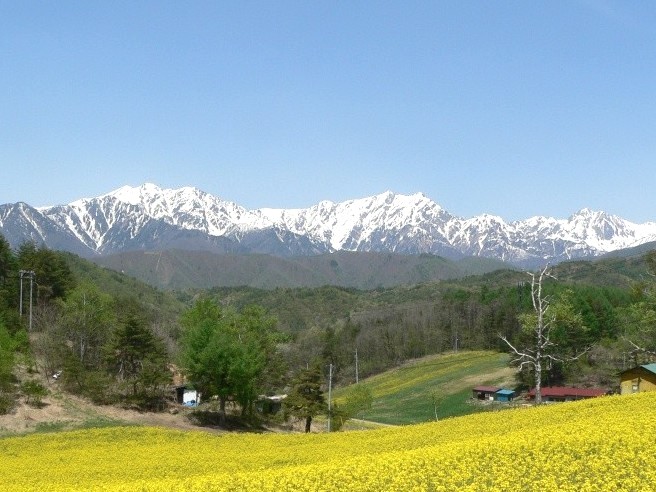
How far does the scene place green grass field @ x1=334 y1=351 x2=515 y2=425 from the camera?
10950 centimetres

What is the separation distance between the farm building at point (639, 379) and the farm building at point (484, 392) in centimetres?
5857

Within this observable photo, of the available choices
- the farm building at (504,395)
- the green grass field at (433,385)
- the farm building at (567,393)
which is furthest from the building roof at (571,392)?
the green grass field at (433,385)

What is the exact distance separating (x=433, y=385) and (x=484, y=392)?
18.3m

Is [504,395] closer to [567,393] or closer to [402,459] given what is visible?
[567,393]

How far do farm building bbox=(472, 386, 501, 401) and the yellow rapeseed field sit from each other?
73036 mm

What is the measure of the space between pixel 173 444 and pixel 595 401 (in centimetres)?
2782

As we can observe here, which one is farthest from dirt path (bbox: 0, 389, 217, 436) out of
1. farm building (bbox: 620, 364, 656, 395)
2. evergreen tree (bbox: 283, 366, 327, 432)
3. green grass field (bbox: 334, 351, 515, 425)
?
green grass field (bbox: 334, 351, 515, 425)

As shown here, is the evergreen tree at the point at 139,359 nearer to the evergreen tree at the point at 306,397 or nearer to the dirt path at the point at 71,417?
the dirt path at the point at 71,417

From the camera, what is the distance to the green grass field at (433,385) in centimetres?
10950

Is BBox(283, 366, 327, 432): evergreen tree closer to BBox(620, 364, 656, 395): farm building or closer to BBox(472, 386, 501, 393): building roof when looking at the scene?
BBox(620, 364, 656, 395): farm building

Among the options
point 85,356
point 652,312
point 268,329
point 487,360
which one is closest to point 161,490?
point 652,312

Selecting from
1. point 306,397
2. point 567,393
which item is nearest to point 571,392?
point 567,393

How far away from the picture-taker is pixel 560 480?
17859 millimetres

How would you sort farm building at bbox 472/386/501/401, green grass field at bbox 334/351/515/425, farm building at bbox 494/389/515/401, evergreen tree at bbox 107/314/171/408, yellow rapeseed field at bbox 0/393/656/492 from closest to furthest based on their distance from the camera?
yellow rapeseed field at bbox 0/393/656/492 < evergreen tree at bbox 107/314/171/408 < green grass field at bbox 334/351/515/425 < farm building at bbox 494/389/515/401 < farm building at bbox 472/386/501/401
